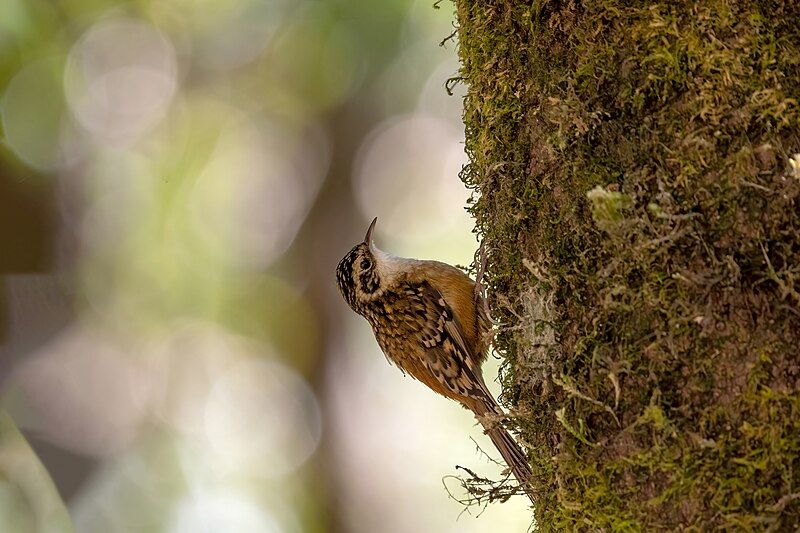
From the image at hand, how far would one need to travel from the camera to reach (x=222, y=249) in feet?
28.9

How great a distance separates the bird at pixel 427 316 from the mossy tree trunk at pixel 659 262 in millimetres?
1697

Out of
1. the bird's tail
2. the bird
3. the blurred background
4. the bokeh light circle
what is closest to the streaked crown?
the bird

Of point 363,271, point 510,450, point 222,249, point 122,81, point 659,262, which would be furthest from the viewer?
point 122,81

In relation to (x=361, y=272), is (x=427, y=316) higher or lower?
lower

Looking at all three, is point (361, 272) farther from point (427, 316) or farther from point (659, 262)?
point (659, 262)

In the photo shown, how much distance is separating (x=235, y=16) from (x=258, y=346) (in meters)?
3.74

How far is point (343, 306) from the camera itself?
25.9ft

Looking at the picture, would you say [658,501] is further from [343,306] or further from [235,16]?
[235,16]

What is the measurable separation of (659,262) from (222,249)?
744 cm

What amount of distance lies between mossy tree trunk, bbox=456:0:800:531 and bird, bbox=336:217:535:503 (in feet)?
5.57

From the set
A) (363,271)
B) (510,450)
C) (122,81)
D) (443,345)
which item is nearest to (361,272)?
(363,271)

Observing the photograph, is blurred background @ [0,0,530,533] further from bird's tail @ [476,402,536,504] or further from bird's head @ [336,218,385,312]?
bird's tail @ [476,402,536,504]

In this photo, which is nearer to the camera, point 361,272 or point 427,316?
point 427,316

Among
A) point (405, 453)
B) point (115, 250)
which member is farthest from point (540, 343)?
point (115, 250)
